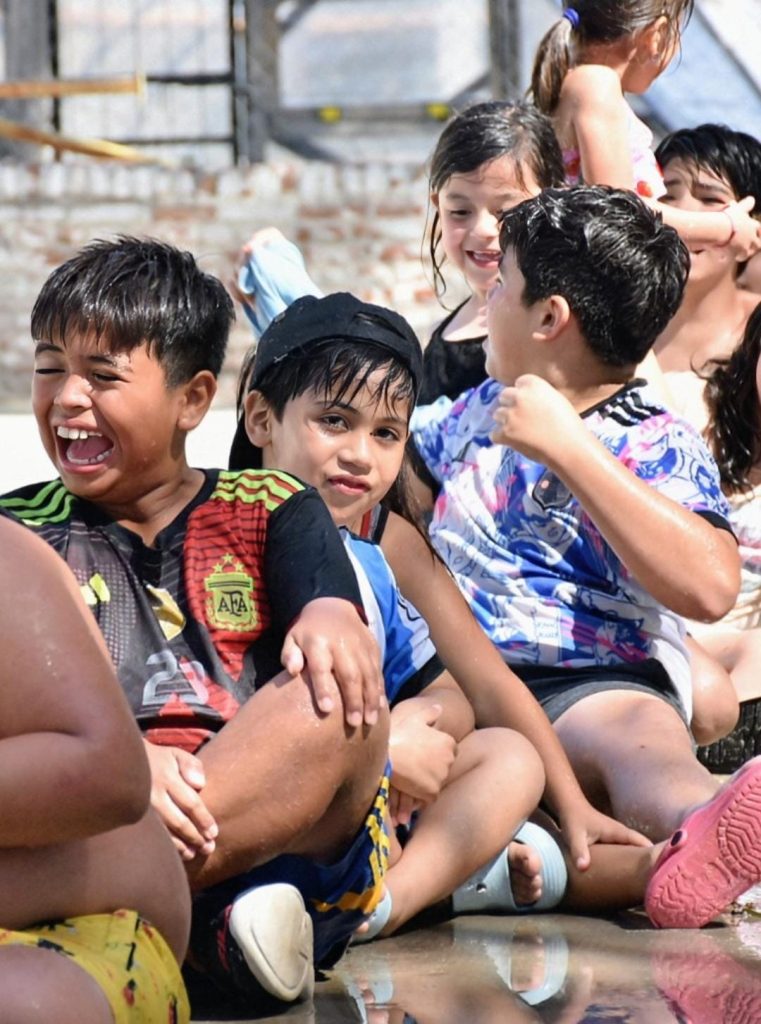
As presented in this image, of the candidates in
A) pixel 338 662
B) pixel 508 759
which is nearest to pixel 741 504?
pixel 508 759

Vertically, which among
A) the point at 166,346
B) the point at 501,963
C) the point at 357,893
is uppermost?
the point at 166,346

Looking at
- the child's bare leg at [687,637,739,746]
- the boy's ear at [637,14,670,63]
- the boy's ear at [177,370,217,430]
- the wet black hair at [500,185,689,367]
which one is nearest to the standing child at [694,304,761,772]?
the child's bare leg at [687,637,739,746]

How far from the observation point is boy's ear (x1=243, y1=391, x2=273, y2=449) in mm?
3428

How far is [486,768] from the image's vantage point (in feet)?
10.1

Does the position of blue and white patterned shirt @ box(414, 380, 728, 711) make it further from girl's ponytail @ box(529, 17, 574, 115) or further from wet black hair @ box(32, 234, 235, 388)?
girl's ponytail @ box(529, 17, 574, 115)

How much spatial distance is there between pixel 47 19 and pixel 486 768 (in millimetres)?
11457

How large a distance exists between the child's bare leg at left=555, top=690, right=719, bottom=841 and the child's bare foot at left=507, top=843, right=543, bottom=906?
0.22m

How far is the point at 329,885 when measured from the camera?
2613 millimetres

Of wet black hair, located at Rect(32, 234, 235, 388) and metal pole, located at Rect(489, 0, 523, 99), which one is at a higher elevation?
metal pole, located at Rect(489, 0, 523, 99)

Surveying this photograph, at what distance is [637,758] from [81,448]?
3.69 feet

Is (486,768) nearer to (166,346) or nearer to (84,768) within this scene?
(166,346)

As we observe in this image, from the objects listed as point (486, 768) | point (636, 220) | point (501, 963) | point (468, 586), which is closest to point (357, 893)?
point (501, 963)

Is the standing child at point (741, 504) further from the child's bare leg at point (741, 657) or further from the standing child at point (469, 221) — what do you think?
the standing child at point (469, 221)

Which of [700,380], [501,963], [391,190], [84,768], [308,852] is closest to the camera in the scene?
[84,768]
